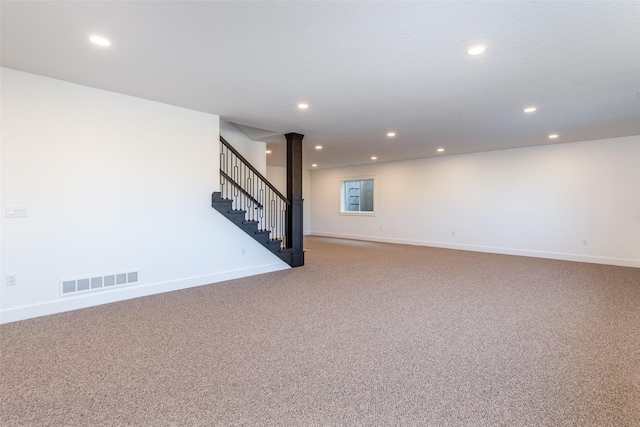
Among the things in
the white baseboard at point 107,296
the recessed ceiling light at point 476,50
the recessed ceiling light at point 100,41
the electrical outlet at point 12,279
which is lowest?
the white baseboard at point 107,296

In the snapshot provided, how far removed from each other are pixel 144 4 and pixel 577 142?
788 centimetres

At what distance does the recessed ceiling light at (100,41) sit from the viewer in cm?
258

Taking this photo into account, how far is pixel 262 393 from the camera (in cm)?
205

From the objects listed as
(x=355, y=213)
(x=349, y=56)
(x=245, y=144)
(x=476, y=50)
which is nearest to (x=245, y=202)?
(x=245, y=144)

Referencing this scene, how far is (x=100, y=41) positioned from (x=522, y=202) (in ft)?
26.3

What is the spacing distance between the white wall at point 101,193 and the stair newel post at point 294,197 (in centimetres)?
127

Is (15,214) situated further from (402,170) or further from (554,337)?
(402,170)

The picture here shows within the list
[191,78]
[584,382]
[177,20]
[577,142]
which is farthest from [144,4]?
[577,142]

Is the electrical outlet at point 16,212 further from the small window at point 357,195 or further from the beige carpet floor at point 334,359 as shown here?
the small window at point 357,195

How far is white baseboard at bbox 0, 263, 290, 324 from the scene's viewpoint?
11.0 ft

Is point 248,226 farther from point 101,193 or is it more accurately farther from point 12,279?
point 12,279

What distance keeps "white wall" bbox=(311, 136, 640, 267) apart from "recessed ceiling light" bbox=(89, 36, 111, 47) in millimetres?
7797


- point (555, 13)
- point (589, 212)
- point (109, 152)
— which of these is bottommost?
point (589, 212)

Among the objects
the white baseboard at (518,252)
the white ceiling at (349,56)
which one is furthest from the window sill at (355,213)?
the white ceiling at (349,56)
